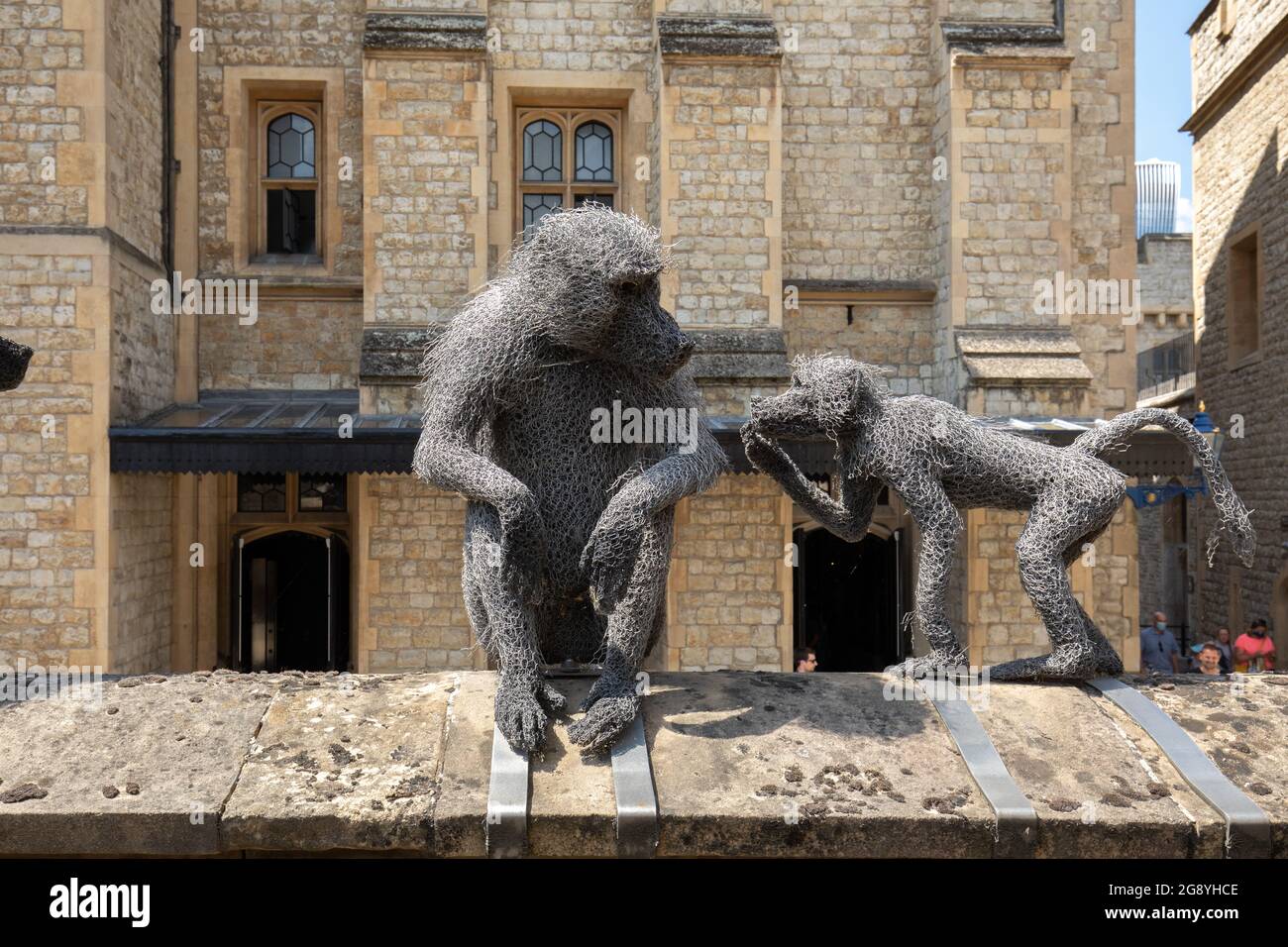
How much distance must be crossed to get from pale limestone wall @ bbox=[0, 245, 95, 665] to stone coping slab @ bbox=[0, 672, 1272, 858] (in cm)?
550

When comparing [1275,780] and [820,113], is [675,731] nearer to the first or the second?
[1275,780]

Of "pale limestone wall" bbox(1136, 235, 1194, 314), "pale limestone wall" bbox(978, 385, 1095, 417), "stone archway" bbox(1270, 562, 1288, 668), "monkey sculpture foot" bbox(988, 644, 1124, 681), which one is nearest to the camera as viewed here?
"monkey sculpture foot" bbox(988, 644, 1124, 681)

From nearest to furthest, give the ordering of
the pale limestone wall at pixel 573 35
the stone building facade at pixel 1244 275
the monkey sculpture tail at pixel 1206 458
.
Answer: the monkey sculpture tail at pixel 1206 458 → the pale limestone wall at pixel 573 35 → the stone building facade at pixel 1244 275

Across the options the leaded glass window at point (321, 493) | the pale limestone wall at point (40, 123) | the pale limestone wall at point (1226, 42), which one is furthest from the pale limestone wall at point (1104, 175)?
the pale limestone wall at point (40, 123)

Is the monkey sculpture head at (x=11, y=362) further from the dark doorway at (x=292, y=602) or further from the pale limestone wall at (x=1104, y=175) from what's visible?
the pale limestone wall at (x=1104, y=175)

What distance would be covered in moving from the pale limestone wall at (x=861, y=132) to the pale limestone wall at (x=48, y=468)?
655 centimetres

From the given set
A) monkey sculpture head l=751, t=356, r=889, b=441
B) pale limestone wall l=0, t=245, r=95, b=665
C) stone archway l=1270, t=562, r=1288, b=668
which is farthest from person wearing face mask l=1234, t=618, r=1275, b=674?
pale limestone wall l=0, t=245, r=95, b=665

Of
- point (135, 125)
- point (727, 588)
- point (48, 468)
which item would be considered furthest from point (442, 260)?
point (727, 588)

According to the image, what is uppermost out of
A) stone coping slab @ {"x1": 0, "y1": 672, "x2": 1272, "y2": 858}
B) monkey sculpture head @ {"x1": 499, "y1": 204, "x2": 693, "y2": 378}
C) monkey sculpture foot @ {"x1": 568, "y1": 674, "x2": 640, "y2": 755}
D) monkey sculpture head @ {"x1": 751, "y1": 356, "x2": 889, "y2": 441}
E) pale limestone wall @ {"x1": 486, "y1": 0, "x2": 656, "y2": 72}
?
pale limestone wall @ {"x1": 486, "y1": 0, "x2": 656, "y2": 72}

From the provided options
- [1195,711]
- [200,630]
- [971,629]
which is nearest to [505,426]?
[1195,711]

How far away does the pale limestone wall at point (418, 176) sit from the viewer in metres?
9.25

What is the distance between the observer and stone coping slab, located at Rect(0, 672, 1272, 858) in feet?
8.99

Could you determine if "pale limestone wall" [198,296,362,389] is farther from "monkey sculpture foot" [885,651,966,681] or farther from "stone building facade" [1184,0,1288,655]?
"stone building facade" [1184,0,1288,655]
